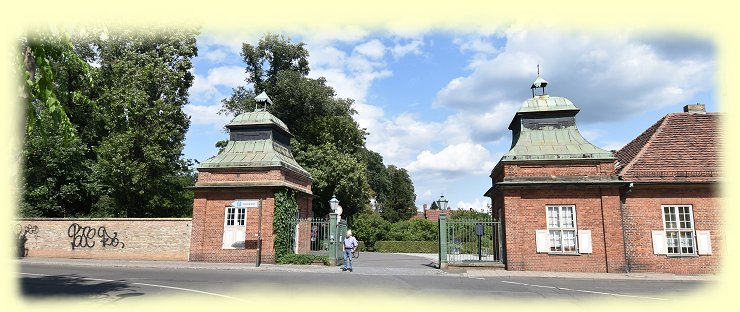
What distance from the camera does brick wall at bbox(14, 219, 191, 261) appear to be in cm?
2072

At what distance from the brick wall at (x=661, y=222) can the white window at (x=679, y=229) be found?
163 millimetres

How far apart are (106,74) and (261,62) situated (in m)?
13.3

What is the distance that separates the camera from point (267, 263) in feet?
64.1

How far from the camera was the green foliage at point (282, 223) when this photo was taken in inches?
774

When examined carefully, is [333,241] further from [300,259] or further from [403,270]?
[403,270]

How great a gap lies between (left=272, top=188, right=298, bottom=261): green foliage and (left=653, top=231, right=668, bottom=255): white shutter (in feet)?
48.1

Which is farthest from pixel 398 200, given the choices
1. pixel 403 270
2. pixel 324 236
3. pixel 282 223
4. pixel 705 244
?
pixel 705 244

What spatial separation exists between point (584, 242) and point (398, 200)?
4318 centimetres

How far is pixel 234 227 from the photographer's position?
19984 mm

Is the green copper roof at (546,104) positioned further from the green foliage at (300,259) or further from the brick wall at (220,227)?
the brick wall at (220,227)

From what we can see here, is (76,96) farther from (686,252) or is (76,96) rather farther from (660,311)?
(686,252)

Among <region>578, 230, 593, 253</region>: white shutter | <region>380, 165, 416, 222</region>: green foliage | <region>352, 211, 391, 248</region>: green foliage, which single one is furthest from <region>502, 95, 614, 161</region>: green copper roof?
<region>380, 165, 416, 222</region>: green foliage

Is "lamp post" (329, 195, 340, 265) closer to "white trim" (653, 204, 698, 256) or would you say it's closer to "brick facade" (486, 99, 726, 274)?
"brick facade" (486, 99, 726, 274)

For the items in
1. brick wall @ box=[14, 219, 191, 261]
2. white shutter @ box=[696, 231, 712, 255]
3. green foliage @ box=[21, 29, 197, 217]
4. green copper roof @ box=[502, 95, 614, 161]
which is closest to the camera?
white shutter @ box=[696, 231, 712, 255]
